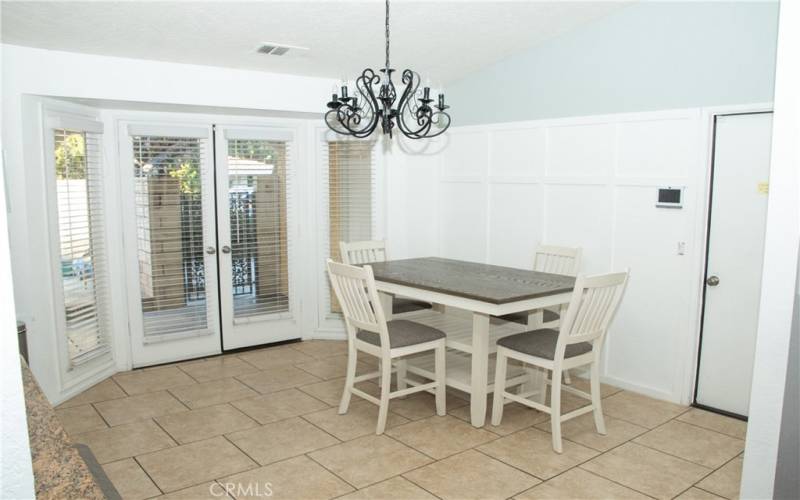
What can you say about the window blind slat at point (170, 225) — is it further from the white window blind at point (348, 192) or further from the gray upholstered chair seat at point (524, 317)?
the gray upholstered chair seat at point (524, 317)

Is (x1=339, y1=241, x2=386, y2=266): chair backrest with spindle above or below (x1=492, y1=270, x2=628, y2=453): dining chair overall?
above

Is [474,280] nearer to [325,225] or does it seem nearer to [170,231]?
[325,225]

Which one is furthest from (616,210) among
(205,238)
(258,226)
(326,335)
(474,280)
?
(205,238)

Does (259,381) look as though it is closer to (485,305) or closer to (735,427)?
(485,305)

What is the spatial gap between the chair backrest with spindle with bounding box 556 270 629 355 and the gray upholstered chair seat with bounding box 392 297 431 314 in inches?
58.3

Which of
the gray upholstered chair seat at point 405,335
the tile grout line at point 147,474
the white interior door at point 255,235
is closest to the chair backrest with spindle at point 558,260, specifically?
the gray upholstered chair seat at point 405,335

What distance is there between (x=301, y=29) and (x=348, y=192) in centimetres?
185

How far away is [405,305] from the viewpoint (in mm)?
4492

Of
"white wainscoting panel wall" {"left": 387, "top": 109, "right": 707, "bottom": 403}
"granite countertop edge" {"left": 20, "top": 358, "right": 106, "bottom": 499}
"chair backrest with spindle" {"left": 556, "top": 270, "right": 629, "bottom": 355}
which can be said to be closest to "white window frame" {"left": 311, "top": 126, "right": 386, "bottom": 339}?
"white wainscoting panel wall" {"left": 387, "top": 109, "right": 707, "bottom": 403}

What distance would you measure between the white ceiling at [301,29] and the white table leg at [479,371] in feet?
6.91

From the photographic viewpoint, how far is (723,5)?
357 centimetres

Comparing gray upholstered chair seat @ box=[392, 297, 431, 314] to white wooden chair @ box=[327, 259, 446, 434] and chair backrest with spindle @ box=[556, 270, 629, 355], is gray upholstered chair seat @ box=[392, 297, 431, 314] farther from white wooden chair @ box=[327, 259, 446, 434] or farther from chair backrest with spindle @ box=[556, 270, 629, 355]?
chair backrest with spindle @ box=[556, 270, 629, 355]

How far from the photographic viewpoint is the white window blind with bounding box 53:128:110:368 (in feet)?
13.3

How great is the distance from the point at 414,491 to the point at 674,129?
2812mm
